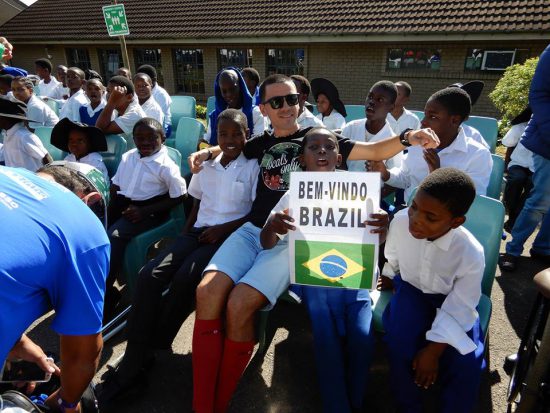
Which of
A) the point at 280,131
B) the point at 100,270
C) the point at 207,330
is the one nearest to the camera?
the point at 100,270

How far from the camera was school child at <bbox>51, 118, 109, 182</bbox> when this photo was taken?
11.2 feet

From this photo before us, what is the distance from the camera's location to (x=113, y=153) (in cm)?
391

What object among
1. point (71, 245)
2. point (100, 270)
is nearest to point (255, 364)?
point (100, 270)

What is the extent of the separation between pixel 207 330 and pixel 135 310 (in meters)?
0.62

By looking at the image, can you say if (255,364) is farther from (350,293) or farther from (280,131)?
(280,131)

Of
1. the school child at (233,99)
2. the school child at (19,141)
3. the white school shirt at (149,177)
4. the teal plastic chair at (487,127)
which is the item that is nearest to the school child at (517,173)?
the teal plastic chair at (487,127)

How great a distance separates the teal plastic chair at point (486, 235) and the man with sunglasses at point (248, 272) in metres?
0.55

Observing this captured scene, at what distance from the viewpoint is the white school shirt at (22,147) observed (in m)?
3.44

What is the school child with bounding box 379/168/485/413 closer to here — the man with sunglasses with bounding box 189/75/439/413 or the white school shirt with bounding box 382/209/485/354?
the white school shirt with bounding box 382/209/485/354

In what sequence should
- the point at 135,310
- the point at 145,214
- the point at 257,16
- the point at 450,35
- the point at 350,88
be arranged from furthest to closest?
the point at 257,16 < the point at 350,88 < the point at 450,35 < the point at 145,214 < the point at 135,310

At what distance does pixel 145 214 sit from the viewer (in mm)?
3062

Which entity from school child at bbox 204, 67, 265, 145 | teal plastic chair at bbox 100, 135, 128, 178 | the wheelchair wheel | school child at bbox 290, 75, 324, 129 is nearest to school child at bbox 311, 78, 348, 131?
school child at bbox 290, 75, 324, 129

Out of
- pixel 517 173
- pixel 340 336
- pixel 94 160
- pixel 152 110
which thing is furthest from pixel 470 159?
pixel 152 110

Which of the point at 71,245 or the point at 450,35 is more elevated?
the point at 450,35
